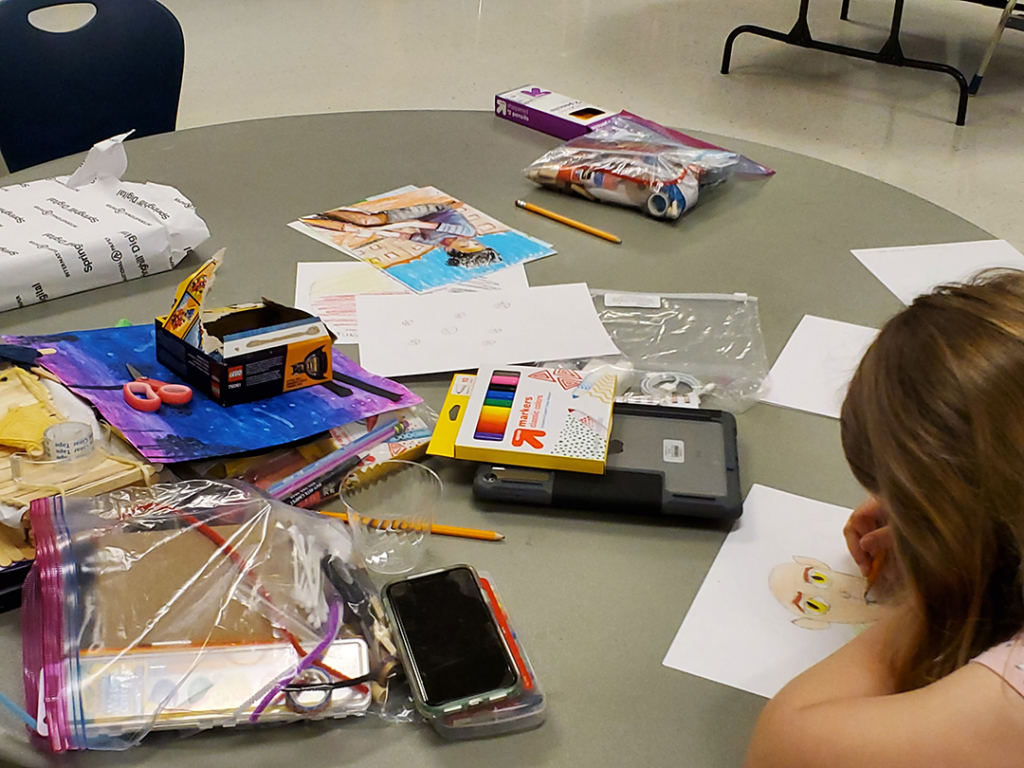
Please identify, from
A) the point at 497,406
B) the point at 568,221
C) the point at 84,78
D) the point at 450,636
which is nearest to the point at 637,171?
the point at 568,221

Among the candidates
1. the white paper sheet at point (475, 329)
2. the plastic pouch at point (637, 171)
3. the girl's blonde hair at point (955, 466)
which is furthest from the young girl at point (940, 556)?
the plastic pouch at point (637, 171)

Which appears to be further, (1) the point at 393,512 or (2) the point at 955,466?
(1) the point at 393,512

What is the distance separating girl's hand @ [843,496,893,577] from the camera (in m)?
0.76

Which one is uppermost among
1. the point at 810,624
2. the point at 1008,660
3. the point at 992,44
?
the point at 992,44

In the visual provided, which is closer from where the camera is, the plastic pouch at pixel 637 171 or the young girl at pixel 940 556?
the young girl at pixel 940 556

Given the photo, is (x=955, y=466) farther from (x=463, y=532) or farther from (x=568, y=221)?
(x=568, y=221)

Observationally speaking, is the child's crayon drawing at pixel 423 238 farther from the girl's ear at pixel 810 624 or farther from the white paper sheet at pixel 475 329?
the girl's ear at pixel 810 624

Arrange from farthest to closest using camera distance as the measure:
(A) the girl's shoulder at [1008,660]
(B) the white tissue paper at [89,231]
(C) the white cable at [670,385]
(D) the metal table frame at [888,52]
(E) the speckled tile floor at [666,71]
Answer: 1. (D) the metal table frame at [888,52]
2. (E) the speckled tile floor at [666,71]
3. (B) the white tissue paper at [89,231]
4. (C) the white cable at [670,385]
5. (A) the girl's shoulder at [1008,660]

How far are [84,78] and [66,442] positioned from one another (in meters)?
1.12

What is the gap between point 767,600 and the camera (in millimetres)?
766

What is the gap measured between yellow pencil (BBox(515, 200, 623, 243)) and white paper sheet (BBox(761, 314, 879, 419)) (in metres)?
0.29

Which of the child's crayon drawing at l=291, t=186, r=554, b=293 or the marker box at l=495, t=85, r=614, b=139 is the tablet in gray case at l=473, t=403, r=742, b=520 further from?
the marker box at l=495, t=85, r=614, b=139

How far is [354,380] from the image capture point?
94 cm

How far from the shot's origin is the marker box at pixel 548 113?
1558mm
